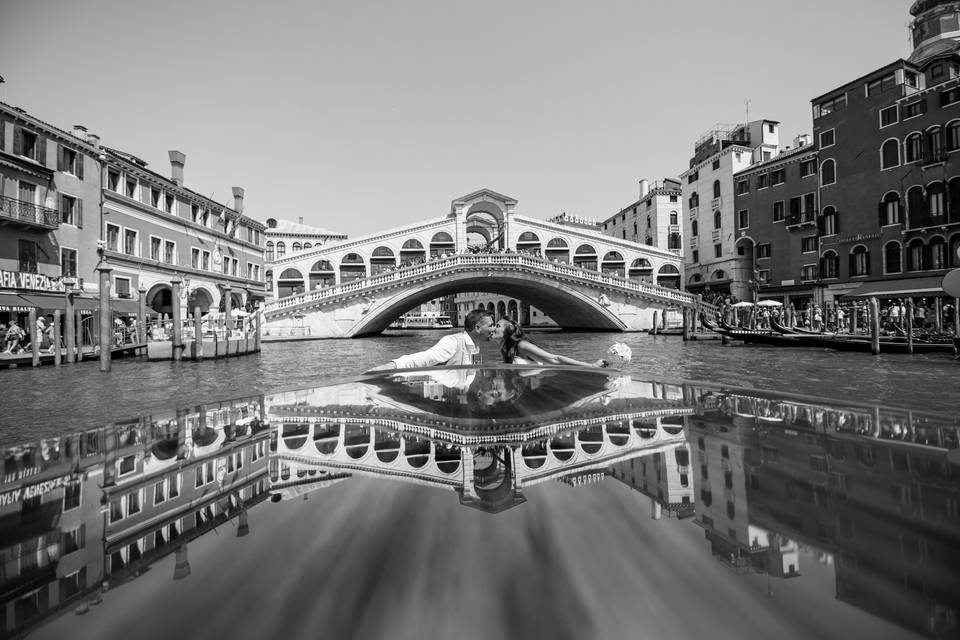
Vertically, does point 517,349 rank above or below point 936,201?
below

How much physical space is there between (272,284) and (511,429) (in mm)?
37714

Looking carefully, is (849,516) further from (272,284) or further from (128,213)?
(272,284)

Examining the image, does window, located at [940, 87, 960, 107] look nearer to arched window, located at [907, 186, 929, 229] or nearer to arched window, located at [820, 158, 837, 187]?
Answer: arched window, located at [907, 186, 929, 229]

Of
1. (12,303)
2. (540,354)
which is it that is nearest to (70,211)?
(12,303)

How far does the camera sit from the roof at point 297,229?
50.1m

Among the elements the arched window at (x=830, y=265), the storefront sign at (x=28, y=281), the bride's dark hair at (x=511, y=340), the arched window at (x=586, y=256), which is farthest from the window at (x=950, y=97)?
the storefront sign at (x=28, y=281)

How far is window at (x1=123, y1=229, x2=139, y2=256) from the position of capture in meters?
19.5

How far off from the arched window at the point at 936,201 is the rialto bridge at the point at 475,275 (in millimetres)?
9956

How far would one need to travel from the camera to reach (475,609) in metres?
0.67

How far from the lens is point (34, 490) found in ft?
3.75

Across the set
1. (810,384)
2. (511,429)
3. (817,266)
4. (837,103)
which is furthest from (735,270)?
(511,429)

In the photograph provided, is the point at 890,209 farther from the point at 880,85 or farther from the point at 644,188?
the point at 644,188

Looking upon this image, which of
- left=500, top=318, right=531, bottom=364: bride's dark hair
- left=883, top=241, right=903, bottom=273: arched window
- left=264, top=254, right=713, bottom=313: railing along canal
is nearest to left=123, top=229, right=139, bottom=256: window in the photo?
left=264, top=254, right=713, bottom=313: railing along canal

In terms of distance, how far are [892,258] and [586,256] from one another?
19.2 meters
